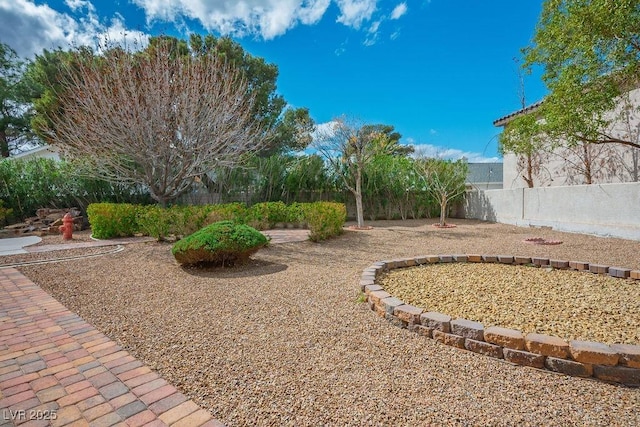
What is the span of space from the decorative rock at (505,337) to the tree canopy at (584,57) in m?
6.03

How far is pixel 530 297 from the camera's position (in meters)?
3.27

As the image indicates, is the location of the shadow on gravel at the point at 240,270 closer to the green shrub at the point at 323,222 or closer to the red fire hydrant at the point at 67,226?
the green shrub at the point at 323,222

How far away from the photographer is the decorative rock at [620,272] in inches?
156

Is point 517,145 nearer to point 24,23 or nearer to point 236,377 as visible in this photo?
point 236,377

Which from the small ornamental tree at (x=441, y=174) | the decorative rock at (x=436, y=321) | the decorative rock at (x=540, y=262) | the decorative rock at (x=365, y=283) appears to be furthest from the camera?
the small ornamental tree at (x=441, y=174)

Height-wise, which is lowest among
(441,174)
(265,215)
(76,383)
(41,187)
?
(76,383)

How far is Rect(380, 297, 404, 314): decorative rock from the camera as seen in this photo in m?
2.85

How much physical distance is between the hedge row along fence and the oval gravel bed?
10.7 feet

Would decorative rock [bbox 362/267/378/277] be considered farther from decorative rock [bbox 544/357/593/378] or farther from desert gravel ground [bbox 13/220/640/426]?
decorative rock [bbox 544/357/593/378]

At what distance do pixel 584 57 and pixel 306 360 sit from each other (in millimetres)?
7455

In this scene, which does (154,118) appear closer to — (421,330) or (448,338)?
(421,330)

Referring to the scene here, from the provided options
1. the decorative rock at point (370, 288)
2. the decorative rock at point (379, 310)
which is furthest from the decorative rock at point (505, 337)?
the decorative rock at point (370, 288)

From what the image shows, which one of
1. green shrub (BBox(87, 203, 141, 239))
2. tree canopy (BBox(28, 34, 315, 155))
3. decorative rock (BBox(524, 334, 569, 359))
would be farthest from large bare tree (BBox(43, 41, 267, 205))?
decorative rock (BBox(524, 334, 569, 359))

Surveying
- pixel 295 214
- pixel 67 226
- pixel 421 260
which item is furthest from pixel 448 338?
pixel 67 226
